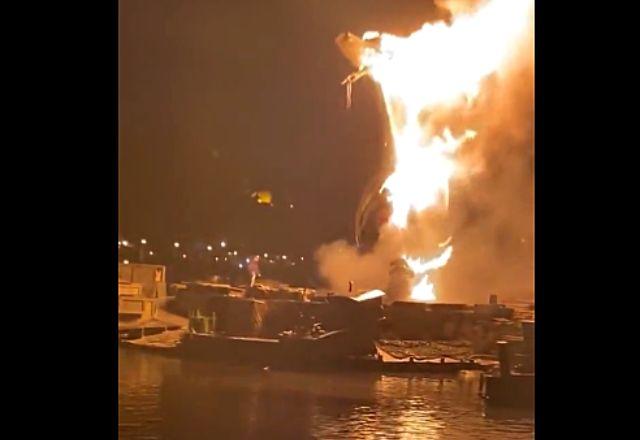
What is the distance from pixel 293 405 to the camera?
1.67m

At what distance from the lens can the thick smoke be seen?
5.43 ft

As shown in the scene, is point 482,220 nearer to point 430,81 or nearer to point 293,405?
point 430,81

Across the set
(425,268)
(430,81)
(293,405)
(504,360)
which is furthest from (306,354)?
(430,81)

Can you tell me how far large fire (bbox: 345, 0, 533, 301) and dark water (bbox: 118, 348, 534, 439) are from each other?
0.25 meters

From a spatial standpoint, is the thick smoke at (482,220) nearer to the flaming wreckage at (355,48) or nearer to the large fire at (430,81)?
the large fire at (430,81)

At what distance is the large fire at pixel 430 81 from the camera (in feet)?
5.54

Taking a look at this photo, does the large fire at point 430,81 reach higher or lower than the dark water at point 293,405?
higher

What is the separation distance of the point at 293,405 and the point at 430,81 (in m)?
0.88

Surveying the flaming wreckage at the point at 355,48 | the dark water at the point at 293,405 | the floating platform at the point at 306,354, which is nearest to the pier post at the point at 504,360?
the dark water at the point at 293,405

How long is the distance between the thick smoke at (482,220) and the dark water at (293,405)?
24 centimetres

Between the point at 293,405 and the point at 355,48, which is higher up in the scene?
the point at 355,48

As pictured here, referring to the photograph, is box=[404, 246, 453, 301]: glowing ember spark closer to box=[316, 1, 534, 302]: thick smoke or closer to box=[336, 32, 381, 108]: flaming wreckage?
box=[316, 1, 534, 302]: thick smoke
